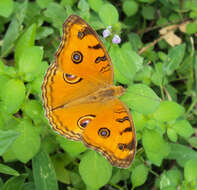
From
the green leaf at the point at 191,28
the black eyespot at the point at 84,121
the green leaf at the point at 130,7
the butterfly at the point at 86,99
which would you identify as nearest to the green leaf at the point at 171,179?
the butterfly at the point at 86,99

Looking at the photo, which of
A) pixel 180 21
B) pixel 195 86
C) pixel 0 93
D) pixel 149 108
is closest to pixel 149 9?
pixel 180 21

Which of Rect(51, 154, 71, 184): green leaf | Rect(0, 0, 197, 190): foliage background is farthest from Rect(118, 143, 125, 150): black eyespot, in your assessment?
Rect(51, 154, 71, 184): green leaf

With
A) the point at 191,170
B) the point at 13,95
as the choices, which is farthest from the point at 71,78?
the point at 191,170

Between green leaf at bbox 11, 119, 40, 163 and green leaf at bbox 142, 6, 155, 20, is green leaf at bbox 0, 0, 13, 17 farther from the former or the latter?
green leaf at bbox 142, 6, 155, 20

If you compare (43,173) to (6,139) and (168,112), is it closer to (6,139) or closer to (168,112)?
(6,139)

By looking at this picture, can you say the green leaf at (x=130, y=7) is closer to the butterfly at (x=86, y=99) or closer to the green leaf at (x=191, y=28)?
the green leaf at (x=191, y=28)

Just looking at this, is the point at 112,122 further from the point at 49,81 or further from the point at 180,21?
the point at 180,21
